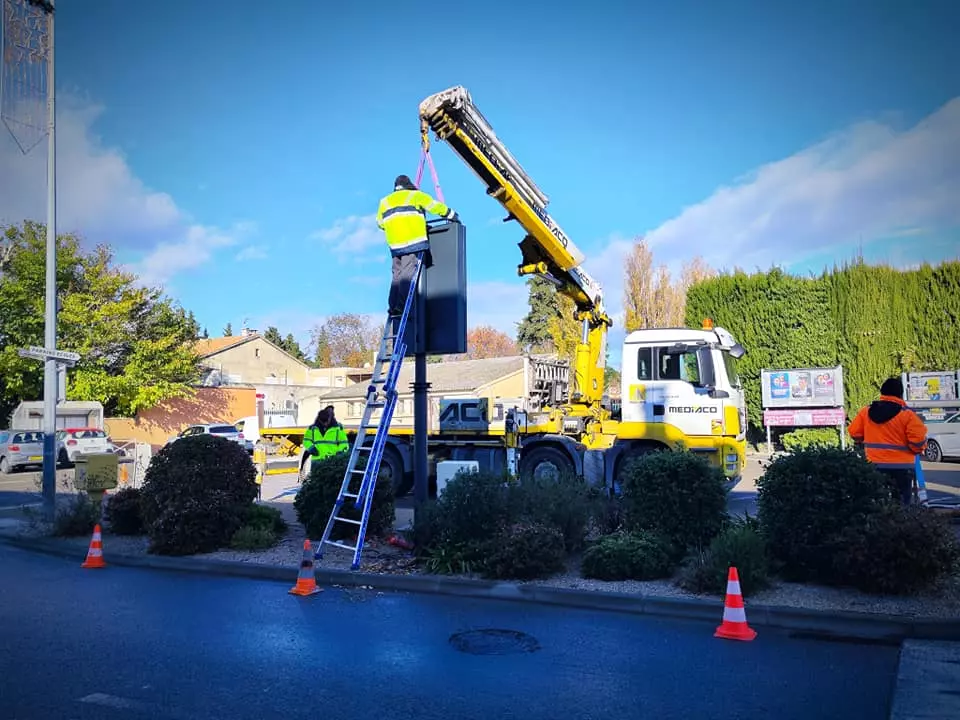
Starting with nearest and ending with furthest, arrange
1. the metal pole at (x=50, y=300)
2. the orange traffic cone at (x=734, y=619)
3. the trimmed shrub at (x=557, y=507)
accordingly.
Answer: the orange traffic cone at (x=734, y=619), the trimmed shrub at (x=557, y=507), the metal pole at (x=50, y=300)

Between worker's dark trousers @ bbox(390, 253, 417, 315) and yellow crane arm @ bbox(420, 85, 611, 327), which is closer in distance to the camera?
worker's dark trousers @ bbox(390, 253, 417, 315)

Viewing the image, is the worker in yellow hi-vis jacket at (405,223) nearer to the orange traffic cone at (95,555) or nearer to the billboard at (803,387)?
the orange traffic cone at (95,555)

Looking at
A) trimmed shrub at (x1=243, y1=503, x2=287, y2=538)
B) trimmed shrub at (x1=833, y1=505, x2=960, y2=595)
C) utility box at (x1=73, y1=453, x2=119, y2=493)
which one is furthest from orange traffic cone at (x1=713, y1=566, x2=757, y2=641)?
utility box at (x1=73, y1=453, x2=119, y2=493)

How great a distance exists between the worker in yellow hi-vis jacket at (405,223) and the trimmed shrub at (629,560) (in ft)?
12.4

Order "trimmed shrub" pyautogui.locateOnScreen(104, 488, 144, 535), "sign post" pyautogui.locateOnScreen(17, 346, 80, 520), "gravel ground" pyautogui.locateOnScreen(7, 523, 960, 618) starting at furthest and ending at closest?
"sign post" pyautogui.locateOnScreen(17, 346, 80, 520), "trimmed shrub" pyautogui.locateOnScreen(104, 488, 144, 535), "gravel ground" pyautogui.locateOnScreen(7, 523, 960, 618)

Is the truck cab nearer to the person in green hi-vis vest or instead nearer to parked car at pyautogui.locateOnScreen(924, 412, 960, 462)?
the person in green hi-vis vest

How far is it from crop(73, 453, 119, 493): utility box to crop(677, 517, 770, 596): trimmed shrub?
9766 millimetres

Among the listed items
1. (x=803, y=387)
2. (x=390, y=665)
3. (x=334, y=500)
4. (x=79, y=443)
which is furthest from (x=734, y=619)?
(x=79, y=443)

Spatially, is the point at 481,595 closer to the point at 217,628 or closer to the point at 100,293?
the point at 217,628

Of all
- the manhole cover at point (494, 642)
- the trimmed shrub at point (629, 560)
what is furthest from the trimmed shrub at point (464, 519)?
the manhole cover at point (494, 642)

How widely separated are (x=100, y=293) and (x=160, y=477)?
106 feet

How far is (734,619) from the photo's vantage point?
6.31 metres

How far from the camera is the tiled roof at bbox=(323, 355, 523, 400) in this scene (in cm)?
3381

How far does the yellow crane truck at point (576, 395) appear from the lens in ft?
44.7
